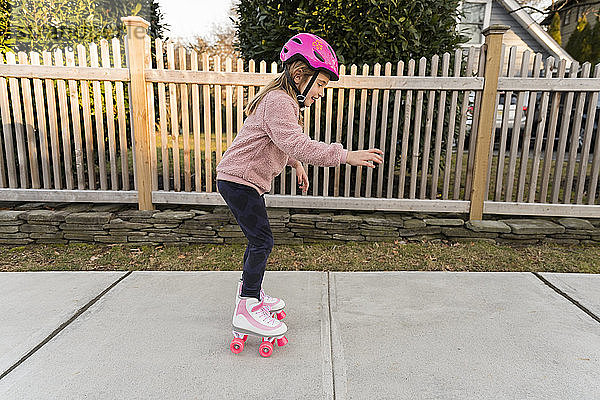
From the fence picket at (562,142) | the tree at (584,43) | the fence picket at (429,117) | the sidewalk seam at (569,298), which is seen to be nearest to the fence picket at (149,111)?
the fence picket at (429,117)

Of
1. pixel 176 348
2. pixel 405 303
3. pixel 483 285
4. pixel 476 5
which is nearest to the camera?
pixel 176 348

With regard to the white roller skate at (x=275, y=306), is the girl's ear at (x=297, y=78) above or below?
above

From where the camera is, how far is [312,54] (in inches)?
89.6

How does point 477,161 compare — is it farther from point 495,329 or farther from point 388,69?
point 495,329

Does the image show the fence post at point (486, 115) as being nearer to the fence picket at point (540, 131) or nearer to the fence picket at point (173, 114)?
the fence picket at point (540, 131)

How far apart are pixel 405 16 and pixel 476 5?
41.0ft

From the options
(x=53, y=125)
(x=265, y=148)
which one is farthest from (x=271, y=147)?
(x=53, y=125)

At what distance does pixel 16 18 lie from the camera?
4.52 meters

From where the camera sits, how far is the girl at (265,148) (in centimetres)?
228

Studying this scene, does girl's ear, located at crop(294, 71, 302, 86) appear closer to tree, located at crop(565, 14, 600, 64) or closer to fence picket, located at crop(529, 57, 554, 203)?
fence picket, located at crop(529, 57, 554, 203)

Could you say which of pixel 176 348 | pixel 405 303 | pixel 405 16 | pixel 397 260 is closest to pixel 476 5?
pixel 405 16

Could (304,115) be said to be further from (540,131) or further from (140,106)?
(540,131)

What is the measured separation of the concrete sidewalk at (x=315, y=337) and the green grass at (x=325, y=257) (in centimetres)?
32

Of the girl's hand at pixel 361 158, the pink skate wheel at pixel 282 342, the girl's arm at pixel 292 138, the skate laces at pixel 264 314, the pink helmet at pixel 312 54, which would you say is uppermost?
the pink helmet at pixel 312 54
